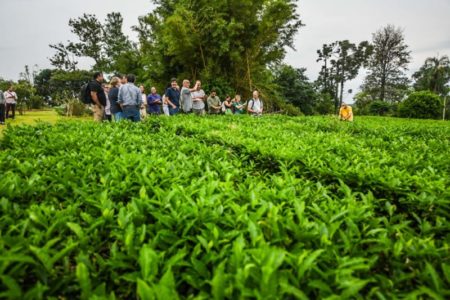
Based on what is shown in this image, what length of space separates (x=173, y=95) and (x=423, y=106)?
112 ft

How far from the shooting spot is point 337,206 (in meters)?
2.04

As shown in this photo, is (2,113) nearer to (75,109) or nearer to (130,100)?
(130,100)

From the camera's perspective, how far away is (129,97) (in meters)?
8.14

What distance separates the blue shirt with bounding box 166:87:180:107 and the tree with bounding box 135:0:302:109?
27.2 feet

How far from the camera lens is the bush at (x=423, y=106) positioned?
33.9 meters

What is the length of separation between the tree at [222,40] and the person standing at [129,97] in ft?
37.6

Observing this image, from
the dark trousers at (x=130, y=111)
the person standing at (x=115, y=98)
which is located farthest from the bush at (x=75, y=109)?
the dark trousers at (x=130, y=111)

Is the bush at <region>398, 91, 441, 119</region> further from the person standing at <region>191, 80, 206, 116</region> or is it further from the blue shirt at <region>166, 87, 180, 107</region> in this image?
the blue shirt at <region>166, 87, 180, 107</region>

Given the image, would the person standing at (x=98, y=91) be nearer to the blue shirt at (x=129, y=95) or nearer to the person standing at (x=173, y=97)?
the blue shirt at (x=129, y=95)

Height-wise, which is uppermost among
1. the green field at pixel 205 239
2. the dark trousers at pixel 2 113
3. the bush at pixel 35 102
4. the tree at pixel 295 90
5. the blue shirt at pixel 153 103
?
the tree at pixel 295 90

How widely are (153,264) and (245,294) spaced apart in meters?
0.46

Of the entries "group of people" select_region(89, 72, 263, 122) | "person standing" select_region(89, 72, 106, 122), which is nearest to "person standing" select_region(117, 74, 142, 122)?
"group of people" select_region(89, 72, 263, 122)

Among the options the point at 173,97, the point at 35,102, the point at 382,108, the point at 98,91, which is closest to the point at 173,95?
the point at 173,97

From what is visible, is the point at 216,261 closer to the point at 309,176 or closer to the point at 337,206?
the point at 337,206
